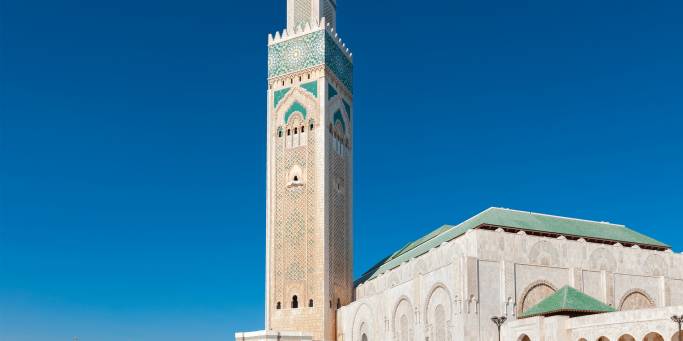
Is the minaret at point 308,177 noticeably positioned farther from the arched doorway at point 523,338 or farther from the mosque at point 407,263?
the arched doorway at point 523,338

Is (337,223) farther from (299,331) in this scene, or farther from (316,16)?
(316,16)

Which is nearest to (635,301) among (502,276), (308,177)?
(502,276)

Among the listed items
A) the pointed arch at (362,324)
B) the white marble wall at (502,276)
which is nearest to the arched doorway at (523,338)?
the white marble wall at (502,276)

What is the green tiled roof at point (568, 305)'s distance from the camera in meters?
23.5

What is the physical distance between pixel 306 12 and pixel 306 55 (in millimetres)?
2654

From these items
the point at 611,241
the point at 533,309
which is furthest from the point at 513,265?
the point at 611,241

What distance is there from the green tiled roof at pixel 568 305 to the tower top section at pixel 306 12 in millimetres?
20065

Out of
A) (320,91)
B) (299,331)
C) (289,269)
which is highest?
(320,91)

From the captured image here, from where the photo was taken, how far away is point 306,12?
131 feet

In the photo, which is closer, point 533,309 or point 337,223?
point 533,309

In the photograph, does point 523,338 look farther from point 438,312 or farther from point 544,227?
point 544,227

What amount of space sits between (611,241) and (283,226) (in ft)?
50.7

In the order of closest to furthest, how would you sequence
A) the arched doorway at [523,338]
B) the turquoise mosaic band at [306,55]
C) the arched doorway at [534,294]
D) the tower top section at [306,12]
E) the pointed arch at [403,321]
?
1. the arched doorway at [523,338]
2. the arched doorway at [534,294]
3. the pointed arch at [403,321]
4. the turquoise mosaic band at [306,55]
5. the tower top section at [306,12]

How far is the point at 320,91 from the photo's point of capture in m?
37.9
